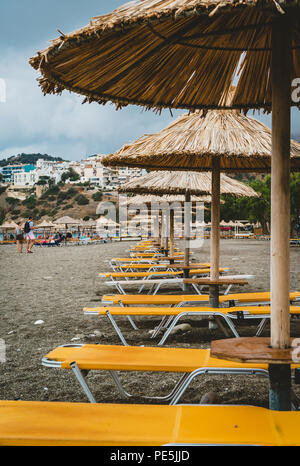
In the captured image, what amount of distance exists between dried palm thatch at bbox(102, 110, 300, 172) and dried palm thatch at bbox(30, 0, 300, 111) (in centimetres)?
60

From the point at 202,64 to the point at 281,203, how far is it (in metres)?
1.44

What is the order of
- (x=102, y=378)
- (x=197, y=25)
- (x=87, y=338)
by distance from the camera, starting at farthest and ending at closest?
(x=87, y=338)
(x=102, y=378)
(x=197, y=25)

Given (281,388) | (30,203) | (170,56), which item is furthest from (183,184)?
(30,203)

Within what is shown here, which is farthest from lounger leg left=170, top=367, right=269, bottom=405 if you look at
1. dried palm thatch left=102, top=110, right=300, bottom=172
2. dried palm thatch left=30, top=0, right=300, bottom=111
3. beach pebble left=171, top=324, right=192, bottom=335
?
beach pebble left=171, top=324, right=192, bottom=335

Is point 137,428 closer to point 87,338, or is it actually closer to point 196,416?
point 196,416

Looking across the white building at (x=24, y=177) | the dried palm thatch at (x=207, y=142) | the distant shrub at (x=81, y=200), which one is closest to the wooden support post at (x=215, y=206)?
the dried palm thatch at (x=207, y=142)

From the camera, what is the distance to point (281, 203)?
2.23m

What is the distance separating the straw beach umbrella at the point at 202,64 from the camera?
1.91m

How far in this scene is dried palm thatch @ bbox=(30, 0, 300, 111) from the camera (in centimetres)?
187

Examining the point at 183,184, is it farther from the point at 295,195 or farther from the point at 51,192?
the point at 51,192

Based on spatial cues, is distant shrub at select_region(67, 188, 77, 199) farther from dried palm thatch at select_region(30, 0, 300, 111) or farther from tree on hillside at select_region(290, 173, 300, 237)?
dried palm thatch at select_region(30, 0, 300, 111)

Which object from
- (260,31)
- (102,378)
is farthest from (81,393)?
(260,31)

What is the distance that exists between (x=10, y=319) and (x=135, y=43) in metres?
4.85

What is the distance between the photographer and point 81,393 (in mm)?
3482
